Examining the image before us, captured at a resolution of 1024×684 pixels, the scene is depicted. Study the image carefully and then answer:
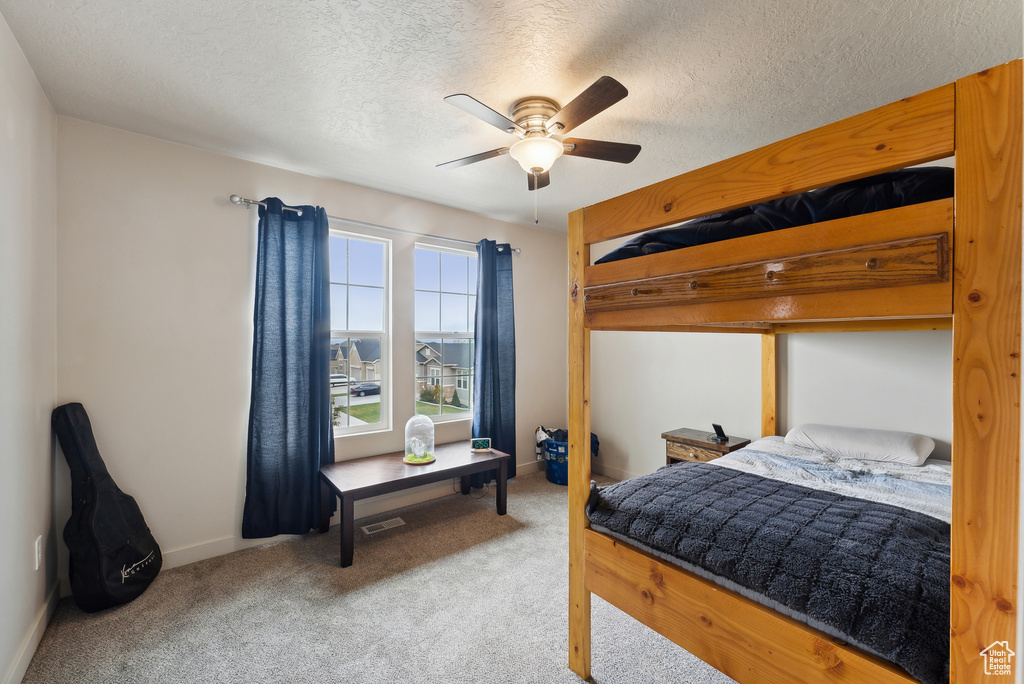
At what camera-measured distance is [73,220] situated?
2.28m

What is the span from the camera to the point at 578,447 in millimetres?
1736

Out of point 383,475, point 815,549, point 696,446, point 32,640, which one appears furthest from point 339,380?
point 815,549

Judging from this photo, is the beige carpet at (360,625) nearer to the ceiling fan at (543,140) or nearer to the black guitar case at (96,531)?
the black guitar case at (96,531)

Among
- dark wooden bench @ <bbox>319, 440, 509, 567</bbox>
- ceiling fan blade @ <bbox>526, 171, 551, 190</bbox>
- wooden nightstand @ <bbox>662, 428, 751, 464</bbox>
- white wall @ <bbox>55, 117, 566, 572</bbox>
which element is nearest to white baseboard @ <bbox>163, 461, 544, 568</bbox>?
white wall @ <bbox>55, 117, 566, 572</bbox>

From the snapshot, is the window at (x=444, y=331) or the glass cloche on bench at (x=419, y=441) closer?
the glass cloche on bench at (x=419, y=441)

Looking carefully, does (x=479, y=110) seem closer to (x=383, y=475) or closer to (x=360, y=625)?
(x=383, y=475)

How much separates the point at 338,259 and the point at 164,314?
A: 112cm

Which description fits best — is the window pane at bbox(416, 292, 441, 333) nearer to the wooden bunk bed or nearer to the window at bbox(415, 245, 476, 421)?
the window at bbox(415, 245, 476, 421)

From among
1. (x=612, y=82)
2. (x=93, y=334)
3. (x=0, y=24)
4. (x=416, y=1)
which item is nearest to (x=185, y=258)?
(x=93, y=334)

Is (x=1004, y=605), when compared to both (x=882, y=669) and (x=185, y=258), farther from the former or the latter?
(x=185, y=258)

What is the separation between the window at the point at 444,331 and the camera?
3744 mm

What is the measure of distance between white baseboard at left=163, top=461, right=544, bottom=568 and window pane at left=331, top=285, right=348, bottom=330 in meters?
1.29

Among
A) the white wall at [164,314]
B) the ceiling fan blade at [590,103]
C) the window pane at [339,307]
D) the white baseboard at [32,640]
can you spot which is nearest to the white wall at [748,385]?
the ceiling fan blade at [590,103]

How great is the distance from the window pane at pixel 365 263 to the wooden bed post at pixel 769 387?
2.86 m
